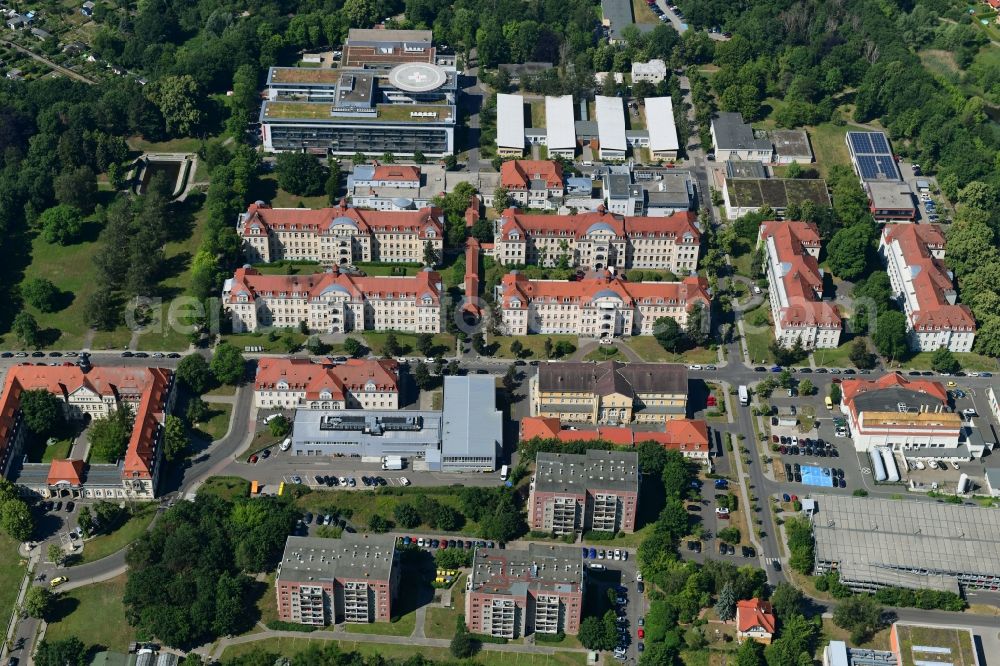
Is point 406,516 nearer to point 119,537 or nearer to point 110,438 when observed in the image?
point 119,537

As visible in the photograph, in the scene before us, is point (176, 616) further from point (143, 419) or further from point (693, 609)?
point (693, 609)

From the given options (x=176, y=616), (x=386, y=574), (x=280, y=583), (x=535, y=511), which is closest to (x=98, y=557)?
(x=176, y=616)

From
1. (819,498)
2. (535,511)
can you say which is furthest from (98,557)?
(819,498)

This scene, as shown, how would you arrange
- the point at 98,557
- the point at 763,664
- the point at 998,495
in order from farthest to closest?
the point at 998,495, the point at 98,557, the point at 763,664

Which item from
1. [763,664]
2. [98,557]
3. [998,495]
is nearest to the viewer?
[763,664]

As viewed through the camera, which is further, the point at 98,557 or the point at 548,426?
the point at 548,426

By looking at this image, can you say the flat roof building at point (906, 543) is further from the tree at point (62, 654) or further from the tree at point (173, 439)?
the tree at point (62, 654)

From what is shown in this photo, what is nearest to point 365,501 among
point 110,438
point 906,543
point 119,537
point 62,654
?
point 119,537
